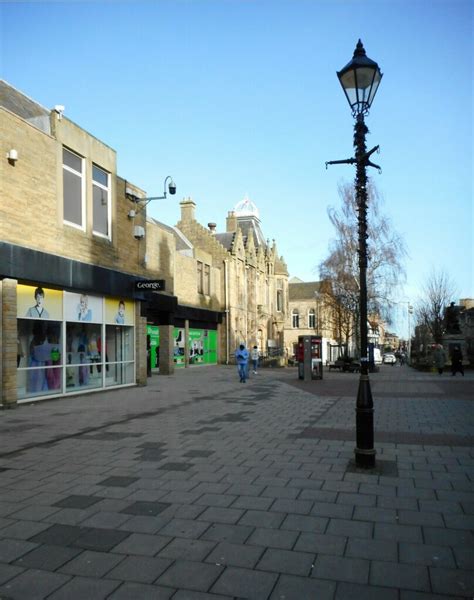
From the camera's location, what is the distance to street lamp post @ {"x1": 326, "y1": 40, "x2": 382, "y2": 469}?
6.83 meters

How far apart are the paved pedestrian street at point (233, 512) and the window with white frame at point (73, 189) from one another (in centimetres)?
725

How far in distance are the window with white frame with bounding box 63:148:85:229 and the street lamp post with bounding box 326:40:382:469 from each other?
9.98 metres

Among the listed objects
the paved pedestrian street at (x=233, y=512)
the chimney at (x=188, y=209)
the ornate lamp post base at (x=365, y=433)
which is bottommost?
the paved pedestrian street at (x=233, y=512)

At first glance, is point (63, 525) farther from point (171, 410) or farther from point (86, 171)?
point (86, 171)

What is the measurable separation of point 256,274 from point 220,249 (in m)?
11.1

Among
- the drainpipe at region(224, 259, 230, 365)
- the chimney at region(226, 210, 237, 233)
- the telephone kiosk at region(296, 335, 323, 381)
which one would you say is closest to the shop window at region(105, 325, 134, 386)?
the telephone kiosk at region(296, 335, 323, 381)

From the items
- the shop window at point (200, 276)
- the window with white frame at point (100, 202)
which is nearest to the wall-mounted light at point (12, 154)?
the window with white frame at point (100, 202)

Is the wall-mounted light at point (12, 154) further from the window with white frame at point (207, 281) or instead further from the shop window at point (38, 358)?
the window with white frame at point (207, 281)

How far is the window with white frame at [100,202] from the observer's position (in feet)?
55.7

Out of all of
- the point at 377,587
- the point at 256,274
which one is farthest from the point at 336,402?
the point at 256,274

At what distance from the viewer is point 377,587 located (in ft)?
11.7

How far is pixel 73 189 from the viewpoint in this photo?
15867 millimetres

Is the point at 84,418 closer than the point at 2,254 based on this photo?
Yes

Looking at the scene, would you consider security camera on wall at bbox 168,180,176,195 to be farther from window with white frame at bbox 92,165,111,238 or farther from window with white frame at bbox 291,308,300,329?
window with white frame at bbox 291,308,300,329
